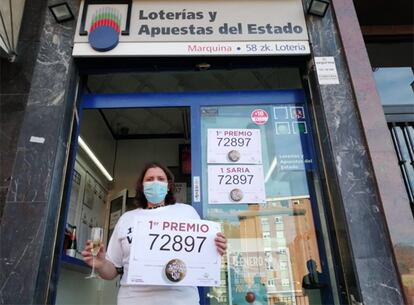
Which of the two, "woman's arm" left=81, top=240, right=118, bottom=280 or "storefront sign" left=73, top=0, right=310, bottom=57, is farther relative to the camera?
"storefront sign" left=73, top=0, right=310, bottom=57

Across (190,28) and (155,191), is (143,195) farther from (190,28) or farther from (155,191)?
(190,28)

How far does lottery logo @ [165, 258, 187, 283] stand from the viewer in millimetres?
1936

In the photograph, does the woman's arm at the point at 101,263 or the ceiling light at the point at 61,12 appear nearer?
the woman's arm at the point at 101,263

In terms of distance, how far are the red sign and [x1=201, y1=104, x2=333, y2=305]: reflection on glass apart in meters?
0.03

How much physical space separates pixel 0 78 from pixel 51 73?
21.7 inches

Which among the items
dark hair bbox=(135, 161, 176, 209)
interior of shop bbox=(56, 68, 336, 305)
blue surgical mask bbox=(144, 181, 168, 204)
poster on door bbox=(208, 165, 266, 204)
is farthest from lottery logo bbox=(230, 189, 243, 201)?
blue surgical mask bbox=(144, 181, 168, 204)

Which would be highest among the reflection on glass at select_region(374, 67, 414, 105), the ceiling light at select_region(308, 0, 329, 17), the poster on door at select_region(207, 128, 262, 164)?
the ceiling light at select_region(308, 0, 329, 17)

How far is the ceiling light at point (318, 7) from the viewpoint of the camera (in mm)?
3057

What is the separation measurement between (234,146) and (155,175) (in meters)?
0.85

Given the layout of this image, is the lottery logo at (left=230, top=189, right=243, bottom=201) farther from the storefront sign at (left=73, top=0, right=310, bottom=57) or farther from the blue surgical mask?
the storefront sign at (left=73, top=0, right=310, bottom=57)

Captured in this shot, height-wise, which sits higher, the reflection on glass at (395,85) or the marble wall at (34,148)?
the reflection on glass at (395,85)

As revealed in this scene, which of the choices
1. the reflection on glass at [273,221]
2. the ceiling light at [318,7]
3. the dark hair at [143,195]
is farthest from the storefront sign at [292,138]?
the dark hair at [143,195]

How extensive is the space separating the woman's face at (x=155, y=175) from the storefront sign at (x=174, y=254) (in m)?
0.41

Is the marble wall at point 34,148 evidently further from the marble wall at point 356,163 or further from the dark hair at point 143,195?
the marble wall at point 356,163
